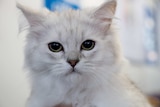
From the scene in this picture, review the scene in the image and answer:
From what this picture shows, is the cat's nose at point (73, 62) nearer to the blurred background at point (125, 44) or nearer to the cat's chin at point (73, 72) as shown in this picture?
the cat's chin at point (73, 72)

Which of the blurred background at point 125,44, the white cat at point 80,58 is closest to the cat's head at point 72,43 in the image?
the white cat at point 80,58

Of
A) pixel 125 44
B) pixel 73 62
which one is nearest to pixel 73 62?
pixel 73 62

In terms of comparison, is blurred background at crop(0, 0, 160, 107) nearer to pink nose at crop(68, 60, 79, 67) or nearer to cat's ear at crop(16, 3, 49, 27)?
cat's ear at crop(16, 3, 49, 27)

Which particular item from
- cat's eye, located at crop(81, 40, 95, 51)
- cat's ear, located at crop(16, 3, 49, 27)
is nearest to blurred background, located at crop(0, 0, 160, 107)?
cat's ear, located at crop(16, 3, 49, 27)

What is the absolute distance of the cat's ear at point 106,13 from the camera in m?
0.94

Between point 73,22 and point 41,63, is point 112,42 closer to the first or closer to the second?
point 73,22

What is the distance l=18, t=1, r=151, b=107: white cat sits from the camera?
904mm

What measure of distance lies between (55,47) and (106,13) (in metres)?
0.22

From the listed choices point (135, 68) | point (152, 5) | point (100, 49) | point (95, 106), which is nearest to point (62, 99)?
point (95, 106)

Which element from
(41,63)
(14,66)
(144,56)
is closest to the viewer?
(41,63)

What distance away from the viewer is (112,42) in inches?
38.3

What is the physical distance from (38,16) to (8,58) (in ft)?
2.70

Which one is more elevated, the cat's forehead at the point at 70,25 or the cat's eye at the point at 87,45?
the cat's forehead at the point at 70,25

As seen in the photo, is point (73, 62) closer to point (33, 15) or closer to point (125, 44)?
point (33, 15)
